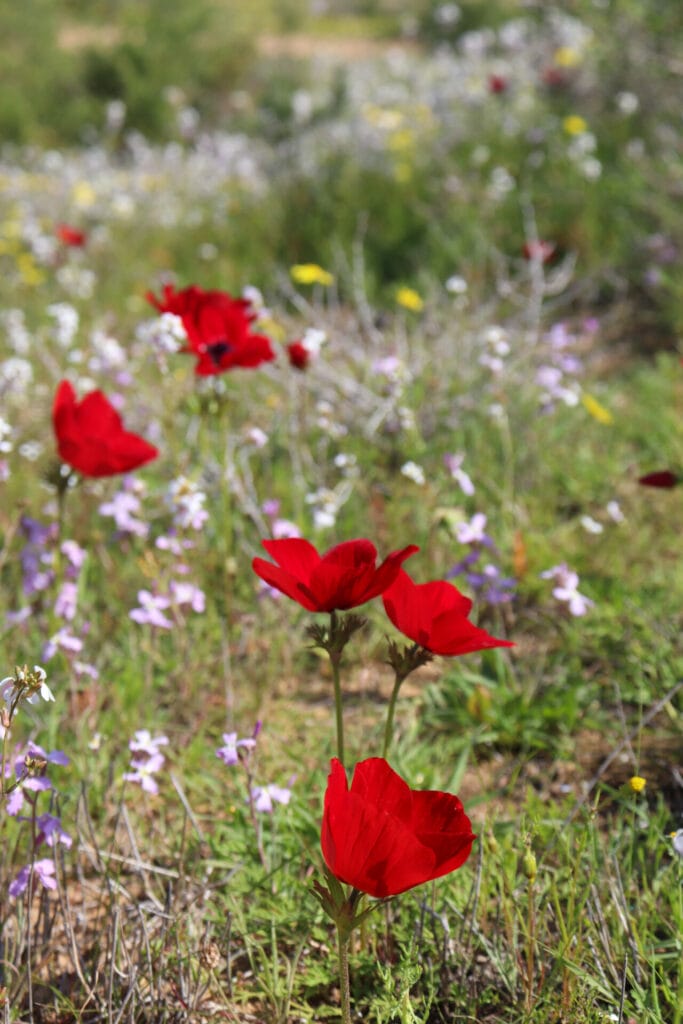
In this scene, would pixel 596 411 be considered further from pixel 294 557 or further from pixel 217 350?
pixel 294 557

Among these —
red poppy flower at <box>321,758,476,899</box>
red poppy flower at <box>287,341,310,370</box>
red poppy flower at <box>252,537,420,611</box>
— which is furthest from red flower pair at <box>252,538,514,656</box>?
red poppy flower at <box>287,341,310,370</box>

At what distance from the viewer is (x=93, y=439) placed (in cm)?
169

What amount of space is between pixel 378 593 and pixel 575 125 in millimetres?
4771

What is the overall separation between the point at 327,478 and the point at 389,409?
36 cm

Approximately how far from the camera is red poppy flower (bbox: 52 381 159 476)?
169cm

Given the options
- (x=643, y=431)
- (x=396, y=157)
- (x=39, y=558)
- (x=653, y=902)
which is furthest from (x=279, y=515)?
(x=396, y=157)

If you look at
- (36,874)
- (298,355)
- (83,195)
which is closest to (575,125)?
(83,195)

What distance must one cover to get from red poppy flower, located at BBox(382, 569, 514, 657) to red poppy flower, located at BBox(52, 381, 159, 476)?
29.7 inches

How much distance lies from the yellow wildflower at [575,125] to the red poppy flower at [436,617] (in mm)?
4635

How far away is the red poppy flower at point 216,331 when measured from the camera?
1.86 metres

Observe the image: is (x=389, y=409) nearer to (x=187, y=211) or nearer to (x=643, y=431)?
(x=643, y=431)

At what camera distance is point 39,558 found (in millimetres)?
2271

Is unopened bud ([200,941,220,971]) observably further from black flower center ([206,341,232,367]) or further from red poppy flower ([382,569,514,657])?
black flower center ([206,341,232,367])

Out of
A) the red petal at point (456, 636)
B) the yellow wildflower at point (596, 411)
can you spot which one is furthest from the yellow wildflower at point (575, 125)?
the red petal at point (456, 636)
